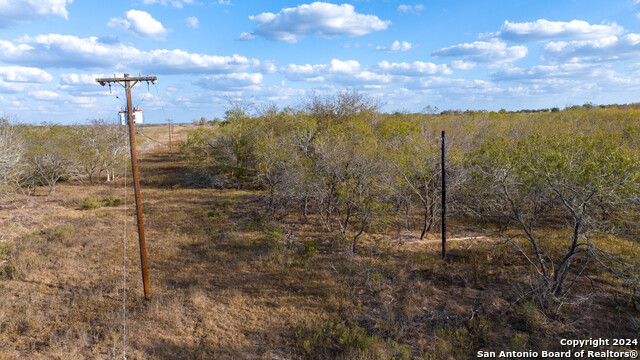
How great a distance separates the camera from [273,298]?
11117 mm

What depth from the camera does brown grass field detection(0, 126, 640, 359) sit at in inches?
338

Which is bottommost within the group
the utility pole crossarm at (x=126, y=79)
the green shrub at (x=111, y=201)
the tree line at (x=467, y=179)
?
the green shrub at (x=111, y=201)

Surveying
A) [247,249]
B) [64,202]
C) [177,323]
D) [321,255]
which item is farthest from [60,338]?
[64,202]

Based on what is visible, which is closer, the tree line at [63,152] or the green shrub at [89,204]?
the green shrub at [89,204]

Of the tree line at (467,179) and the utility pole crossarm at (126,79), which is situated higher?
the utility pole crossarm at (126,79)

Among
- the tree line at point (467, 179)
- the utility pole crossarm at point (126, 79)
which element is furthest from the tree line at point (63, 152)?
the utility pole crossarm at point (126, 79)

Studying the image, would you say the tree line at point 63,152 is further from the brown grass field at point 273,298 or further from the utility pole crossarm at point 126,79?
the utility pole crossarm at point 126,79

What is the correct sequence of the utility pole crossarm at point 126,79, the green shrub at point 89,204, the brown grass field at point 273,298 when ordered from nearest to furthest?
the brown grass field at point 273,298 → the utility pole crossarm at point 126,79 → the green shrub at point 89,204

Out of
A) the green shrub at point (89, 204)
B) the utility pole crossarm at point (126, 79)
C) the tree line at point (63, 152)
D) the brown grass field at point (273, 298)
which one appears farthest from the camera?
the tree line at point (63, 152)

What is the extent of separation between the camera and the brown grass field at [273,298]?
858cm

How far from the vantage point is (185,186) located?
103ft

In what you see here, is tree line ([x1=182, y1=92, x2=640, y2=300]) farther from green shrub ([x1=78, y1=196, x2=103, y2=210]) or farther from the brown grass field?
green shrub ([x1=78, y1=196, x2=103, y2=210])

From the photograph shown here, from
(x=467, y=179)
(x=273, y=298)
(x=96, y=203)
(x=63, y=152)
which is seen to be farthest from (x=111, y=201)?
(x=467, y=179)

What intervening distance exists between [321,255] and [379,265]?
278 centimetres
